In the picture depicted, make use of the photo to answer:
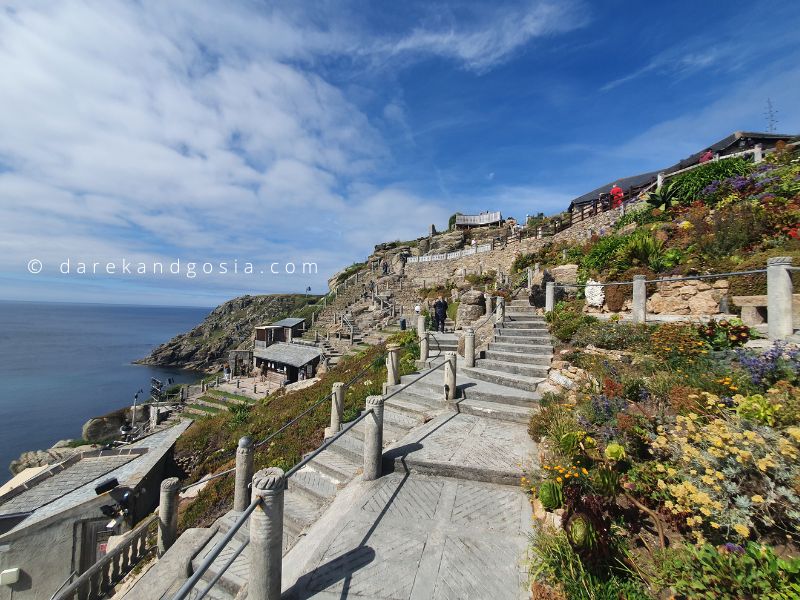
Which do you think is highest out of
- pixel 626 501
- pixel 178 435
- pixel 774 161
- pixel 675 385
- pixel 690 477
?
pixel 774 161

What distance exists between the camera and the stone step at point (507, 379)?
28.3 ft

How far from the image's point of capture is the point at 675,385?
539 centimetres

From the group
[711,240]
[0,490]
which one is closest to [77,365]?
[0,490]

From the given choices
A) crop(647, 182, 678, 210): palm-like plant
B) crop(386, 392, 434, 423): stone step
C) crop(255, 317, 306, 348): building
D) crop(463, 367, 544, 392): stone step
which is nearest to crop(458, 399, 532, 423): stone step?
crop(386, 392, 434, 423): stone step

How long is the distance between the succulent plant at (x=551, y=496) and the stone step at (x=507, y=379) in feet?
14.7

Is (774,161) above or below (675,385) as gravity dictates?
above

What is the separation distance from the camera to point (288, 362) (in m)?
25.6

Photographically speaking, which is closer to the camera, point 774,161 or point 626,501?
point 626,501

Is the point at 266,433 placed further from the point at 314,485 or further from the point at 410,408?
the point at 314,485

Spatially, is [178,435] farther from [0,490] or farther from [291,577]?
[291,577]

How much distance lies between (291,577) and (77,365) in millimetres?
101670

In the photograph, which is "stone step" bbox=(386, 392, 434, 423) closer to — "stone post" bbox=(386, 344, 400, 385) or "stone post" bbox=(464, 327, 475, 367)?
"stone post" bbox=(386, 344, 400, 385)

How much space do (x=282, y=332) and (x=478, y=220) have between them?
33.8 meters

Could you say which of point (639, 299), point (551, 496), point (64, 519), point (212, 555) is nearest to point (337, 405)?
point (551, 496)
